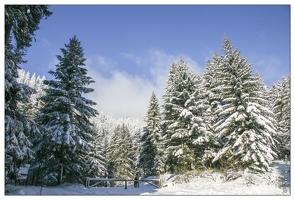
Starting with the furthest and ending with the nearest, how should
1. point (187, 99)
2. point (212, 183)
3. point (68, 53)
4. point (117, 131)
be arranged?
point (117, 131) → point (187, 99) → point (68, 53) → point (212, 183)

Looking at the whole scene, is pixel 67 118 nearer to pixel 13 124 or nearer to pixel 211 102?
pixel 13 124

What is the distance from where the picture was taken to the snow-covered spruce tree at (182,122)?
906 inches

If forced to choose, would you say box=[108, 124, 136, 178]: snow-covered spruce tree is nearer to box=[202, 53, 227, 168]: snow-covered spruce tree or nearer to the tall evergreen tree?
box=[202, 53, 227, 168]: snow-covered spruce tree

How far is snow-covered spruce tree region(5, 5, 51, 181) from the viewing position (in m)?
9.77

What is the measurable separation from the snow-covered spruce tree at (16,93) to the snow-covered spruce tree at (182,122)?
15.4m

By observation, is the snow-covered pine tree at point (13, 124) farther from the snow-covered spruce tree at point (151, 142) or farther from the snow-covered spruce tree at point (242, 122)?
the snow-covered spruce tree at point (151, 142)

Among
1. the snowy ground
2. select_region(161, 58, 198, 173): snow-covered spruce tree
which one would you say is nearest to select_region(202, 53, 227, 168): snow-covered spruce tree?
select_region(161, 58, 198, 173): snow-covered spruce tree

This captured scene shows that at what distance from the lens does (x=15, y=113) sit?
34.6ft

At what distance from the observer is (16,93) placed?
33.9 feet

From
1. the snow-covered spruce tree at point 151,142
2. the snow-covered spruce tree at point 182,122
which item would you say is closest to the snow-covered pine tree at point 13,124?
the snow-covered spruce tree at point 182,122
